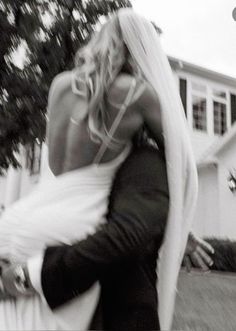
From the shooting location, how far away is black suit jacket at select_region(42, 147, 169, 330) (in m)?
1.28

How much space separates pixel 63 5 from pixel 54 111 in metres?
9.57

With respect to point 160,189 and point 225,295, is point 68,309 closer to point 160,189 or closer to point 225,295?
point 160,189

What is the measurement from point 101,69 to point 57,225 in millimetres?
431

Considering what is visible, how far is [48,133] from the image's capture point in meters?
1.59

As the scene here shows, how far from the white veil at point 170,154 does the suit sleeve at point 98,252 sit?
89 millimetres

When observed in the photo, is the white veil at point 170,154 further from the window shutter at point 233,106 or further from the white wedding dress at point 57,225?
the window shutter at point 233,106

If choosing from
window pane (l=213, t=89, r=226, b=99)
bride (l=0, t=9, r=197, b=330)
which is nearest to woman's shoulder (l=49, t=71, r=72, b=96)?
bride (l=0, t=9, r=197, b=330)

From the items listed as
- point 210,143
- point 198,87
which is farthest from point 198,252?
point 198,87

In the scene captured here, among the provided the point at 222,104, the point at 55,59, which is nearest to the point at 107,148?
the point at 55,59

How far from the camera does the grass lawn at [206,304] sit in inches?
288

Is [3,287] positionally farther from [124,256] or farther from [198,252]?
[198,252]

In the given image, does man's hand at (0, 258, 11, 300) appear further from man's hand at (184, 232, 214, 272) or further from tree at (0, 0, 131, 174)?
tree at (0, 0, 131, 174)

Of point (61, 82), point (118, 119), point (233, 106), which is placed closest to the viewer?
point (118, 119)

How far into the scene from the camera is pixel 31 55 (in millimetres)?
10281
